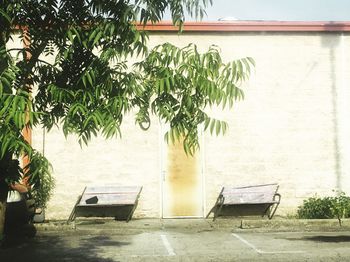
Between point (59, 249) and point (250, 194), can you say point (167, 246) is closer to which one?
point (59, 249)

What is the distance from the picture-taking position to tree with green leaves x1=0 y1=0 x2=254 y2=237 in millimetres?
3494

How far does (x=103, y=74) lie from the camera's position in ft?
12.1

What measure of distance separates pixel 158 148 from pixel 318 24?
17.8ft

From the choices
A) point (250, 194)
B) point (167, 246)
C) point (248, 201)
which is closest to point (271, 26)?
point (250, 194)

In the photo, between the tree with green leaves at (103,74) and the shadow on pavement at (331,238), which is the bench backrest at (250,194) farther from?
the tree with green leaves at (103,74)

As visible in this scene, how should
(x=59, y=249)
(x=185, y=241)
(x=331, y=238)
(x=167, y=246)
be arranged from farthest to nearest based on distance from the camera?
(x=331, y=238) < (x=185, y=241) < (x=167, y=246) < (x=59, y=249)

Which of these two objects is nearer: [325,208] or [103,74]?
[103,74]

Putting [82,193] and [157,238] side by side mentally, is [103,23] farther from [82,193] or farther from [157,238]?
[82,193]

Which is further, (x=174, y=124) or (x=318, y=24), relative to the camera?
(x=318, y=24)

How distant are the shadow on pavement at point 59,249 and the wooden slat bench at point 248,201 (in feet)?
11.5

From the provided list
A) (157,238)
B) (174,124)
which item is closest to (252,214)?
(157,238)

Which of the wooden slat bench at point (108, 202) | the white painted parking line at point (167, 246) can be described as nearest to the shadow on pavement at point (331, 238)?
the white painted parking line at point (167, 246)

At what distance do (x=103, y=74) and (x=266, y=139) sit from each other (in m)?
9.79

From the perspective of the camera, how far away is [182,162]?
509 inches
